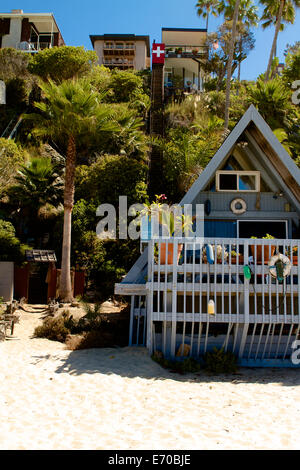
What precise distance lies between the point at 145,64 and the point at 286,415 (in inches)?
2056

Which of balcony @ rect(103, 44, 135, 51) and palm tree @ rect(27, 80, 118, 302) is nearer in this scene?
palm tree @ rect(27, 80, 118, 302)

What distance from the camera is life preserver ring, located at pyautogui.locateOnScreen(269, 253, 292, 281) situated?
31.2ft

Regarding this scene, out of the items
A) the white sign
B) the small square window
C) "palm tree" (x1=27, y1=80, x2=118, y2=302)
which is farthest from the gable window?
the white sign

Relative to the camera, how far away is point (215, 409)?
23.4ft

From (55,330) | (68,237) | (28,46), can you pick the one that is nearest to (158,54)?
(28,46)

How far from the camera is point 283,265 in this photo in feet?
31.2

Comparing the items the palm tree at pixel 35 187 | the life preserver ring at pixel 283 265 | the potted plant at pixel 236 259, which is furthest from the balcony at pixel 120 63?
the life preserver ring at pixel 283 265

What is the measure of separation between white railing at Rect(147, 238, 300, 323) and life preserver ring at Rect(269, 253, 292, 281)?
0.37 feet

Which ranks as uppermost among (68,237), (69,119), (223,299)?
(69,119)

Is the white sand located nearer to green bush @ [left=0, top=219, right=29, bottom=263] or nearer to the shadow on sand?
the shadow on sand

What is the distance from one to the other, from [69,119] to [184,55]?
29.8 meters

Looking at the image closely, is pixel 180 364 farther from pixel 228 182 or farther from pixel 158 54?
pixel 158 54
